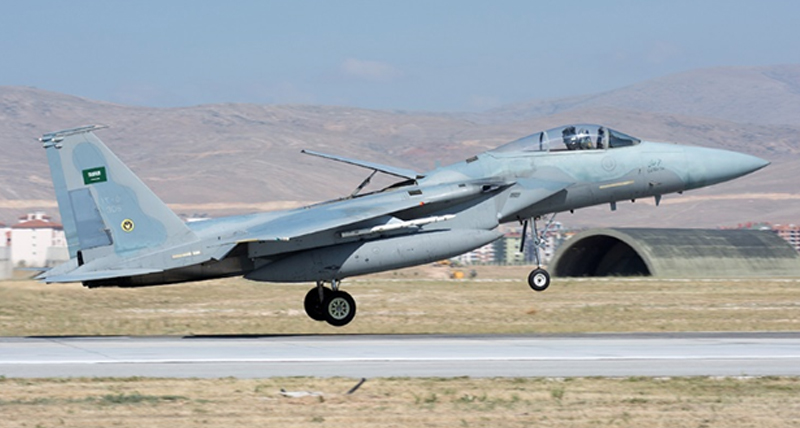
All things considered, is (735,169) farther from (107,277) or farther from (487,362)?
(107,277)

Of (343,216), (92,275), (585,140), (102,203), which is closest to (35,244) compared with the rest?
(102,203)

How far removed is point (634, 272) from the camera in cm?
6419

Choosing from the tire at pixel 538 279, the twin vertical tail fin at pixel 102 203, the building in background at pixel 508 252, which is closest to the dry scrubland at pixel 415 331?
the tire at pixel 538 279

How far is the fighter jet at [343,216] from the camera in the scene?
889 inches

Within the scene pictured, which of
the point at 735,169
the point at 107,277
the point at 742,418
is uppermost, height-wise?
the point at 735,169

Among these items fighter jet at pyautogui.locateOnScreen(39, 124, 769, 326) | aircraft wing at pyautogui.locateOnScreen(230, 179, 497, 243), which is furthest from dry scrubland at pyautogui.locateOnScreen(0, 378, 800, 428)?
fighter jet at pyautogui.locateOnScreen(39, 124, 769, 326)

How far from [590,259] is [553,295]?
23.9 meters

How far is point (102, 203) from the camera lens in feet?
74.5

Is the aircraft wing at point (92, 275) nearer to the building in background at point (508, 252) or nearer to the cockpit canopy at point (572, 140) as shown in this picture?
the cockpit canopy at point (572, 140)

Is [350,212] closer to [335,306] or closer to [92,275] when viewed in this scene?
[335,306]

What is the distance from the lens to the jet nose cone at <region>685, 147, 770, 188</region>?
2477 cm

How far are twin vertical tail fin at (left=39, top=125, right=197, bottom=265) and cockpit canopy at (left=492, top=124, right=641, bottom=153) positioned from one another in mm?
7321

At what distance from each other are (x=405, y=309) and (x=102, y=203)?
532 inches

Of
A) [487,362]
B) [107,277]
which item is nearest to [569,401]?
[487,362]
